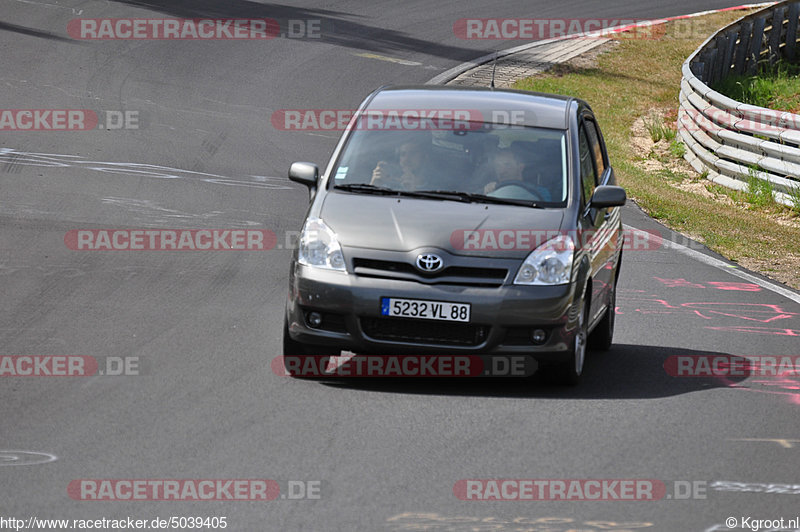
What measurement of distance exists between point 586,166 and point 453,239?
1.72m

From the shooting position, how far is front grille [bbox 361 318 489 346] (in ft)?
26.1

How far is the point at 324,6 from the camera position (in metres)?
31.8

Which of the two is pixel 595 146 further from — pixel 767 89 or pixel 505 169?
pixel 767 89

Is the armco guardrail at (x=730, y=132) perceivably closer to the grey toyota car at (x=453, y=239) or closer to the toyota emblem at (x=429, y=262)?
the grey toyota car at (x=453, y=239)

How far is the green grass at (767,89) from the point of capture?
2528 centimetres

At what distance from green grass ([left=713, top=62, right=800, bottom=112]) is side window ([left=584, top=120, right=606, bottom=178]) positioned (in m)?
15.1

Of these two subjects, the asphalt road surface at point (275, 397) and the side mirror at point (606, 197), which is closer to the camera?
the asphalt road surface at point (275, 397)

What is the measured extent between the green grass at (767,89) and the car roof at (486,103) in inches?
630

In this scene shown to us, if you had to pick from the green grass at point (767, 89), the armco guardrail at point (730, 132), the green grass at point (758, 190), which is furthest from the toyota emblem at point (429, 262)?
the green grass at point (767, 89)

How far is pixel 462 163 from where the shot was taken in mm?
8867

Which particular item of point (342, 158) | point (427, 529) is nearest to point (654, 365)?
point (342, 158)

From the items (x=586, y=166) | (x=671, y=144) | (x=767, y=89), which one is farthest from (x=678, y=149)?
(x=586, y=166)

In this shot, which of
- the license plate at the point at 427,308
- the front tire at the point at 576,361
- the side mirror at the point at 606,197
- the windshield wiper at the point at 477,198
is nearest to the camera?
the license plate at the point at 427,308

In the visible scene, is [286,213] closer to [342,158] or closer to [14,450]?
[342,158]
